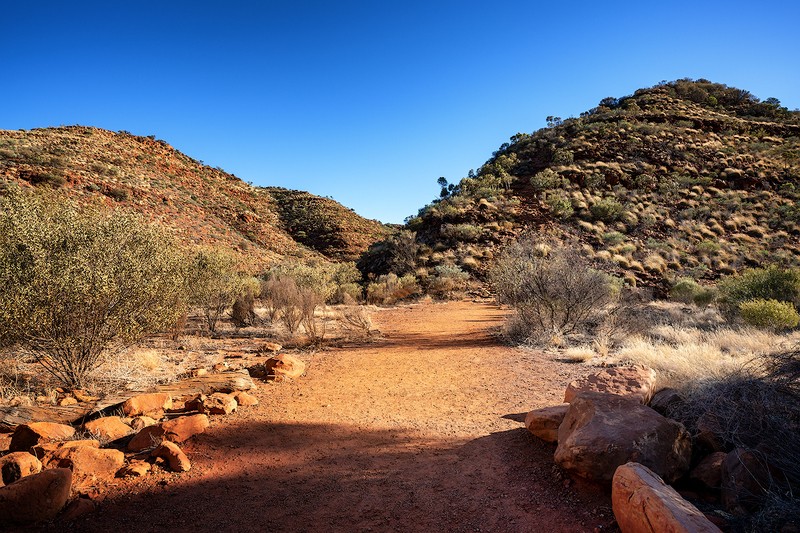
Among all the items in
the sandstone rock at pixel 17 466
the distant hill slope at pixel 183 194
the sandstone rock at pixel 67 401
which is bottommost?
the sandstone rock at pixel 17 466

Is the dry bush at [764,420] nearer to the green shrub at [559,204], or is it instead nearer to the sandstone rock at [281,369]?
the sandstone rock at [281,369]

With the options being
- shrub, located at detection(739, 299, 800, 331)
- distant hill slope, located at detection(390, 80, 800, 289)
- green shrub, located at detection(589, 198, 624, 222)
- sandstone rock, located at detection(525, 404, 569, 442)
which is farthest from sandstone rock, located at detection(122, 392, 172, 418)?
green shrub, located at detection(589, 198, 624, 222)

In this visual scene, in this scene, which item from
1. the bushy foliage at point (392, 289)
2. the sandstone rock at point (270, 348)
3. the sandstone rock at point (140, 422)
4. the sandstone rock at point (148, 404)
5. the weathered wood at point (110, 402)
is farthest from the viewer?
the bushy foliage at point (392, 289)

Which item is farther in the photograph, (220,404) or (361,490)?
(220,404)

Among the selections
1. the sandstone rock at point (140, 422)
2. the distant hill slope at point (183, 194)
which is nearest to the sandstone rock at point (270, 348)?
the sandstone rock at point (140, 422)

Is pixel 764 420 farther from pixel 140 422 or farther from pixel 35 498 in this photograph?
pixel 140 422

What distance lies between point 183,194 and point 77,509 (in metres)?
38.6

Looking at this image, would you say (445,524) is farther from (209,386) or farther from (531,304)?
(531,304)

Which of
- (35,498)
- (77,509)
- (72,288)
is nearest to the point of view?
(35,498)

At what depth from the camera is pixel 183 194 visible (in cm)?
3681

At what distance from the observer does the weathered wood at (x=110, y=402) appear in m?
4.88

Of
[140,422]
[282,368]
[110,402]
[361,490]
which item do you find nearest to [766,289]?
[282,368]

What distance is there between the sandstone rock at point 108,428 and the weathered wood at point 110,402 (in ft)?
1.66

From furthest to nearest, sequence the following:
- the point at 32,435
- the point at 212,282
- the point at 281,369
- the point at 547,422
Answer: the point at 212,282 < the point at 281,369 < the point at 547,422 < the point at 32,435
